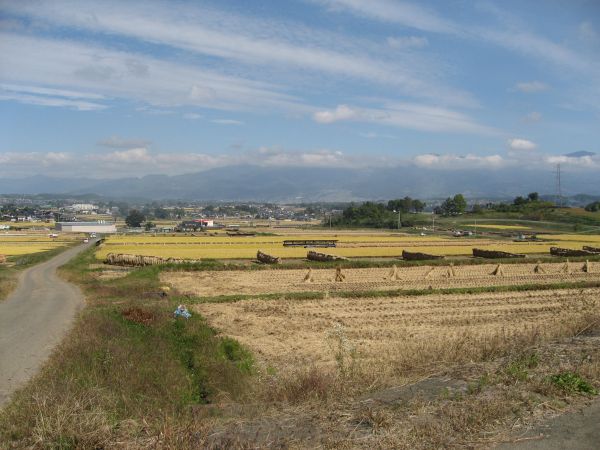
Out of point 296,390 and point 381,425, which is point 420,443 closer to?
point 381,425

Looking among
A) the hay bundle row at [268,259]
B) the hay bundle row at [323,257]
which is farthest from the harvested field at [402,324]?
the hay bundle row at [323,257]

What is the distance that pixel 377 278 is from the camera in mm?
35562

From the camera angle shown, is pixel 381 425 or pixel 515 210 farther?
pixel 515 210

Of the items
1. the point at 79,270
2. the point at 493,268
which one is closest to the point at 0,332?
the point at 79,270

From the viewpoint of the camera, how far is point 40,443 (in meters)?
6.32

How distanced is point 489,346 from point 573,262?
37457 millimetres

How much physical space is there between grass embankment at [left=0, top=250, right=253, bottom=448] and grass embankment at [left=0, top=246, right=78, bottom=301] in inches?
291

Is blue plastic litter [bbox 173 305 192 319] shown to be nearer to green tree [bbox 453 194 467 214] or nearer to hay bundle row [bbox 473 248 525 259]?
hay bundle row [bbox 473 248 525 259]

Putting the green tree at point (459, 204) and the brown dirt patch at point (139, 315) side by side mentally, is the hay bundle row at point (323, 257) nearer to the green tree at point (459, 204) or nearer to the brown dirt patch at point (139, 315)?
the brown dirt patch at point (139, 315)

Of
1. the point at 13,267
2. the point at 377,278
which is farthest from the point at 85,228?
the point at 377,278

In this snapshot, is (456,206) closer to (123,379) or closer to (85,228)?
(85,228)

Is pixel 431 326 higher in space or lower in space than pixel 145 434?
lower

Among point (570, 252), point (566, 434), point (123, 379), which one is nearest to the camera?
point (566, 434)

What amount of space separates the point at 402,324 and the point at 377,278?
48.8 feet
